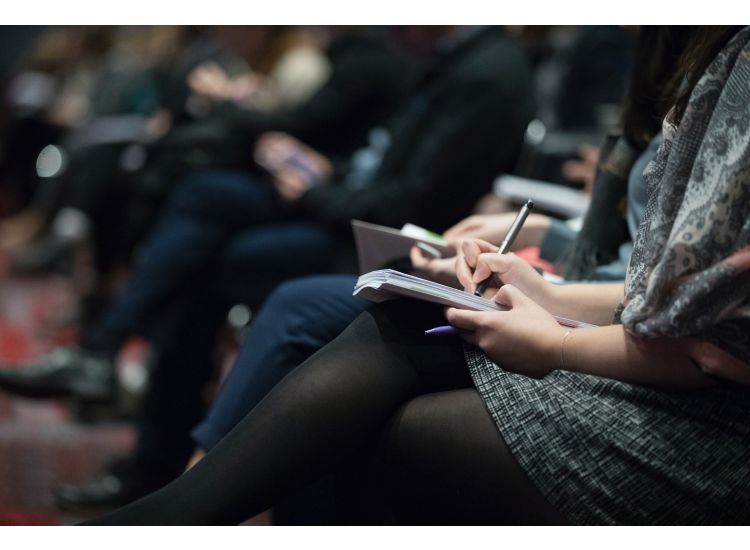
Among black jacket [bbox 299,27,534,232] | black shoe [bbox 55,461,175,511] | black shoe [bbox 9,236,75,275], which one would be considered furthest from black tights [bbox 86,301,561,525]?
black shoe [bbox 9,236,75,275]

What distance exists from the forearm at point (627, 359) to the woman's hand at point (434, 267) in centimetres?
34

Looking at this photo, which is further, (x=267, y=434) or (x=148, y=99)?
(x=148, y=99)

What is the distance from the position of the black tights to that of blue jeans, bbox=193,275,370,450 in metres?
0.20

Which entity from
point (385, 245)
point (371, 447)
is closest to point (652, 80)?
point (385, 245)

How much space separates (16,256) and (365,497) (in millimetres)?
4446

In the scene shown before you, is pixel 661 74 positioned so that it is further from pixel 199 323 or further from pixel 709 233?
pixel 199 323

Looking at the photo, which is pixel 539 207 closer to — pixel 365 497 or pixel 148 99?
pixel 365 497

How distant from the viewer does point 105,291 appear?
3.75 meters

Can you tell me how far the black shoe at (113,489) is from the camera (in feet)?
7.39

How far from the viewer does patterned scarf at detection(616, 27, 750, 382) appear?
0.98 metres

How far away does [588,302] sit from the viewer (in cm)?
127

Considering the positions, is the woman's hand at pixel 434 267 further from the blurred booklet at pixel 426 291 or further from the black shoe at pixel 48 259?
the black shoe at pixel 48 259

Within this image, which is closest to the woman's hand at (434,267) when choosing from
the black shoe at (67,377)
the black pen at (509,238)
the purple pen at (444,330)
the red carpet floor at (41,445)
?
the black pen at (509,238)

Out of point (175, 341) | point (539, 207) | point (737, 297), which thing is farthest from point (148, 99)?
point (737, 297)
